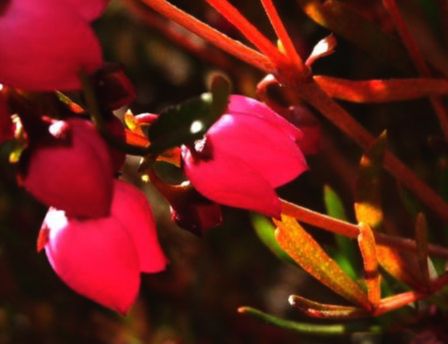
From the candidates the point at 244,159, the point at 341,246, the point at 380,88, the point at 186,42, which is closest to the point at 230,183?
the point at 244,159

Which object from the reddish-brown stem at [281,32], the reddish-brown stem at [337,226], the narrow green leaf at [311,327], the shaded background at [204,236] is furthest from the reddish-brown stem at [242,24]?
the shaded background at [204,236]

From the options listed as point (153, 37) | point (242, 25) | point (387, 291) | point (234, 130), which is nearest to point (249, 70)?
point (153, 37)

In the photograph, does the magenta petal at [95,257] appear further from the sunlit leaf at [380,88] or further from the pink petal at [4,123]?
the sunlit leaf at [380,88]

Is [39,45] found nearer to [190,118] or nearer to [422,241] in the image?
[190,118]

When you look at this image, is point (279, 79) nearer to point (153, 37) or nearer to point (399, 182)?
point (399, 182)

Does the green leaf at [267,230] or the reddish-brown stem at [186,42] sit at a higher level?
the green leaf at [267,230]

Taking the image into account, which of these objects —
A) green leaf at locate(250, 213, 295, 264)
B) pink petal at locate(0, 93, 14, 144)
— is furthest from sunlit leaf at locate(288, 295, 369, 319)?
pink petal at locate(0, 93, 14, 144)
